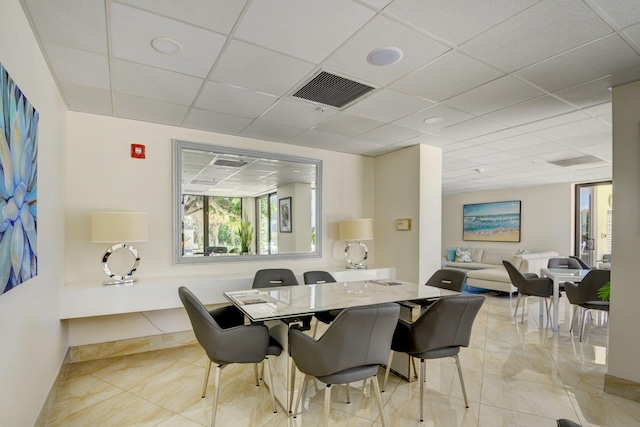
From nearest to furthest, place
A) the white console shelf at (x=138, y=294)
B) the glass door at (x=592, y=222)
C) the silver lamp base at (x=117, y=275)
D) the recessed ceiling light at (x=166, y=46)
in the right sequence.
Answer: the recessed ceiling light at (x=166, y=46)
the white console shelf at (x=138, y=294)
the silver lamp base at (x=117, y=275)
the glass door at (x=592, y=222)

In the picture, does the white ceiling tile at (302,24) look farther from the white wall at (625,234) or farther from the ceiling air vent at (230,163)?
the white wall at (625,234)

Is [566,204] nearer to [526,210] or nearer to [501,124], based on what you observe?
[526,210]

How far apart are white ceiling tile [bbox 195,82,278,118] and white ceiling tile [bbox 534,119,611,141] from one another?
3.33m

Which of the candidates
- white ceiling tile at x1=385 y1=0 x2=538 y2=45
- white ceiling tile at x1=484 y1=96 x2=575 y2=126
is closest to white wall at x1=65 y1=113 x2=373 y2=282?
white ceiling tile at x1=484 y1=96 x2=575 y2=126

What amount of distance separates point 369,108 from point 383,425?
2682 millimetres

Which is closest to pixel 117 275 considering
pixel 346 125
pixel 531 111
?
pixel 346 125

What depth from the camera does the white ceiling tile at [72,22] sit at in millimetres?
1787

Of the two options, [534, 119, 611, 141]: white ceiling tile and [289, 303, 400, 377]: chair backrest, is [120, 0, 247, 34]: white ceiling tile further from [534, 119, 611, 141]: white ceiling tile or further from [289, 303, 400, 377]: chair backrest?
[534, 119, 611, 141]: white ceiling tile

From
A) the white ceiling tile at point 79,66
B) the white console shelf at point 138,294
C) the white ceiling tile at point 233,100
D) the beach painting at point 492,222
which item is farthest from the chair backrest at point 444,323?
the beach painting at point 492,222

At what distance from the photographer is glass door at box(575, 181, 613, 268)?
769 cm

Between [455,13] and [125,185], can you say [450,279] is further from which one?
[125,185]

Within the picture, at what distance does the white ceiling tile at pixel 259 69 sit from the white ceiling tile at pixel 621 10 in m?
1.75

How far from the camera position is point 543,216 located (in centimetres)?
820

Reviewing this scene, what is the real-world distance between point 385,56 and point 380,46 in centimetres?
13
